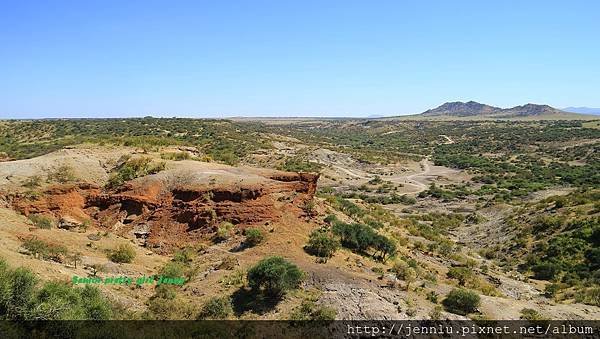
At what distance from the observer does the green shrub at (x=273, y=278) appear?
49.1 feet

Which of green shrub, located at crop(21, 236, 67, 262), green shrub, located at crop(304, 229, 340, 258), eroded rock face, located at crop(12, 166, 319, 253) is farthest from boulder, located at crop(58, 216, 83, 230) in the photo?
green shrub, located at crop(304, 229, 340, 258)

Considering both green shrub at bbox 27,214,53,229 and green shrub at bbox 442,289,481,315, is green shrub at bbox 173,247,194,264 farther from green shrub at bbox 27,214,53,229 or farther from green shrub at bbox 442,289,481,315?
green shrub at bbox 442,289,481,315

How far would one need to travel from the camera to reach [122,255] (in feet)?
57.3

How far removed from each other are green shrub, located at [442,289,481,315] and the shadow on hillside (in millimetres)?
6556

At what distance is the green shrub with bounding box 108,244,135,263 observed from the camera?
1739 cm

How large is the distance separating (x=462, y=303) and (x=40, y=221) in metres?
18.0

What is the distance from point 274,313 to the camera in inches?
563

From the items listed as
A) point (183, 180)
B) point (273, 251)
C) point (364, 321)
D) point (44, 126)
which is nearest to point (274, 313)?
point (364, 321)

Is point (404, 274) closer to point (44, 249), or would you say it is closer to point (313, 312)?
point (313, 312)

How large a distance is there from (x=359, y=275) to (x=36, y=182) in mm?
17052

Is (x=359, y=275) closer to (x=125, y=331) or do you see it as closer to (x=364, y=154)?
(x=125, y=331)

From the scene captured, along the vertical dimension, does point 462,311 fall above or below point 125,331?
below

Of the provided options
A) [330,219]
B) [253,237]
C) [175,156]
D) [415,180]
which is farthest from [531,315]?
[415,180]

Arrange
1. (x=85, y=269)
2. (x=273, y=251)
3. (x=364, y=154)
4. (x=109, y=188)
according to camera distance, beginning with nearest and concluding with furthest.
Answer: (x=85, y=269) → (x=273, y=251) → (x=109, y=188) → (x=364, y=154)
